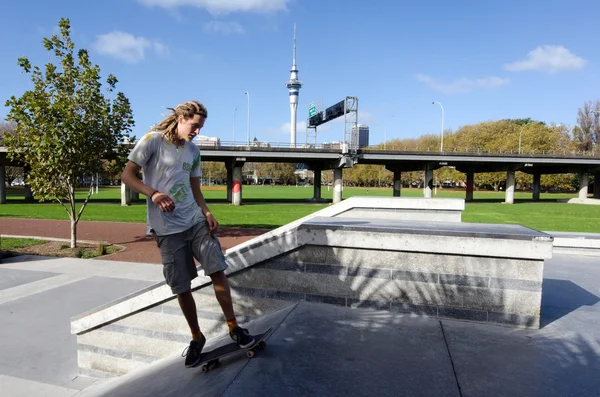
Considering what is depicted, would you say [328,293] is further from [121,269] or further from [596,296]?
[121,269]

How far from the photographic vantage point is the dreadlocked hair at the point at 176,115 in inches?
115

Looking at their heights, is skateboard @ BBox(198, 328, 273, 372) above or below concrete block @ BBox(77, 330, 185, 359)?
above

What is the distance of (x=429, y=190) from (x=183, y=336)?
45.8 metres

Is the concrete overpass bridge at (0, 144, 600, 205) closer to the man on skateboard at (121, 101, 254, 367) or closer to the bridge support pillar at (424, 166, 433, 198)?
the bridge support pillar at (424, 166, 433, 198)

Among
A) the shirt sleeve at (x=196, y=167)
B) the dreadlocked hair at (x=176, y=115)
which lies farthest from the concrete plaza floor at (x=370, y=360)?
the dreadlocked hair at (x=176, y=115)

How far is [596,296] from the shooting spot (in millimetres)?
4500

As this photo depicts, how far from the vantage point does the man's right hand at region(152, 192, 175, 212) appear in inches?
104

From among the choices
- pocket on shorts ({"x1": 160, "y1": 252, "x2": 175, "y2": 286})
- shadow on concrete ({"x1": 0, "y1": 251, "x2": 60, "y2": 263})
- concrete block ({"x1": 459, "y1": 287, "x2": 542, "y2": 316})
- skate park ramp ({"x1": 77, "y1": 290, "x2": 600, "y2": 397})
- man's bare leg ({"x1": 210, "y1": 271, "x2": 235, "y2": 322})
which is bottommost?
shadow on concrete ({"x1": 0, "y1": 251, "x2": 60, "y2": 263})

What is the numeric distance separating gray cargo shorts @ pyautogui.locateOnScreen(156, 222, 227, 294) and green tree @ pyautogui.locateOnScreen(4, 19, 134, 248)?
32.6 feet

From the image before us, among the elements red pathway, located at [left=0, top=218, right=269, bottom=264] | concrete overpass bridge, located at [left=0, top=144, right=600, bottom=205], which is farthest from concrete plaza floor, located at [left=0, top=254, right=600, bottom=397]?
concrete overpass bridge, located at [left=0, top=144, right=600, bottom=205]

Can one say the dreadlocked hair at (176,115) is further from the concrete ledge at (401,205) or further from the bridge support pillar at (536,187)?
the bridge support pillar at (536,187)

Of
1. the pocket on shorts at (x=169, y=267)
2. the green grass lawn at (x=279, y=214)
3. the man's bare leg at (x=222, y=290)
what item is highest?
the pocket on shorts at (x=169, y=267)

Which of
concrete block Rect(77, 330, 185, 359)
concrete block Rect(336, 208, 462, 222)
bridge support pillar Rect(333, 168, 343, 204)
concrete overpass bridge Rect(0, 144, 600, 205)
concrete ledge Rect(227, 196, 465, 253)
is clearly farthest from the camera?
bridge support pillar Rect(333, 168, 343, 204)

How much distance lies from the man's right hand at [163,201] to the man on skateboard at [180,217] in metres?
0.11
